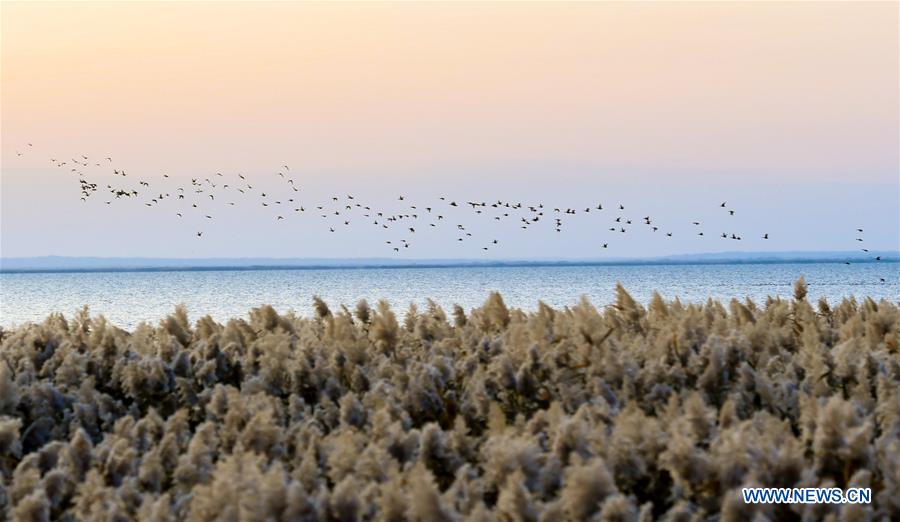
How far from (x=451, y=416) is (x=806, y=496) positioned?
1.71 meters

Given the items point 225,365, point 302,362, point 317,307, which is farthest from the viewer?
point 317,307

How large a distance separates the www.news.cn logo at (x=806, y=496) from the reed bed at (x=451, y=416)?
3 centimetres

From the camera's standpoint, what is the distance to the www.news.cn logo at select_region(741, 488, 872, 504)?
136 inches

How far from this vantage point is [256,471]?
138 inches

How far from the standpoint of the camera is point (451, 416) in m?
4.77

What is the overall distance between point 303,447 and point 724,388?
6.68 feet

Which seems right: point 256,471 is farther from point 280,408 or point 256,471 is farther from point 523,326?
point 523,326

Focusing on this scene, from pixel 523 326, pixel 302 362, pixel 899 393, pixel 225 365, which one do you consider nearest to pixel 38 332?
pixel 225 365

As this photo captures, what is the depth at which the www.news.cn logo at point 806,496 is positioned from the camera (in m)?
3.45

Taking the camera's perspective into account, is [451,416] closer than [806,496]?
No

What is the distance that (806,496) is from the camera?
3480 mm

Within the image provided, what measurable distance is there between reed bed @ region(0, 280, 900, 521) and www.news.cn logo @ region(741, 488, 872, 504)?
28 mm

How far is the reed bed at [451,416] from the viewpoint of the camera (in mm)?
3510

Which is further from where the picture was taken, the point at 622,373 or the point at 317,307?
the point at 317,307
